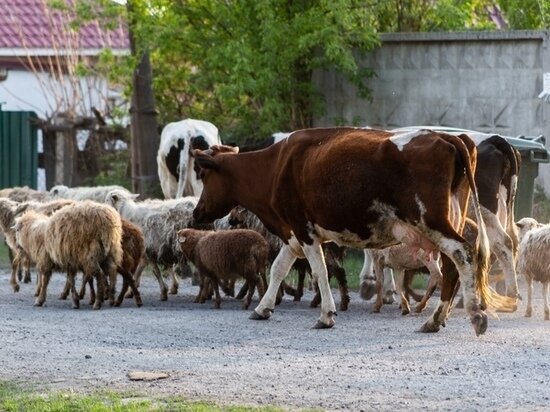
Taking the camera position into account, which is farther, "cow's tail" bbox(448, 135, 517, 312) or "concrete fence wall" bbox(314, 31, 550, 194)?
"concrete fence wall" bbox(314, 31, 550, 194)

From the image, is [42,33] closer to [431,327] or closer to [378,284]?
[378,284]

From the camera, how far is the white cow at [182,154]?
23.3 meters

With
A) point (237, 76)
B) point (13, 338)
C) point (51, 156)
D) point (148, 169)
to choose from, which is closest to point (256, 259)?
point (13, 338)

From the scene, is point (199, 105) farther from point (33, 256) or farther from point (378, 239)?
Answer: point (378, 239)

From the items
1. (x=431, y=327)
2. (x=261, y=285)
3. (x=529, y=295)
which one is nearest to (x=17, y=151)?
(x=261, y=285)

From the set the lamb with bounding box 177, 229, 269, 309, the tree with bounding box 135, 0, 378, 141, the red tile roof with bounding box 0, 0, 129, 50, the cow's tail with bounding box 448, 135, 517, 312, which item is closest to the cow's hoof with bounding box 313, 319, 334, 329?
the cow's tail with bounding box 448, 135, 517, 312

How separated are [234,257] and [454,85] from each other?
9176mm

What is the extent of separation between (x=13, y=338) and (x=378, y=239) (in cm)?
346

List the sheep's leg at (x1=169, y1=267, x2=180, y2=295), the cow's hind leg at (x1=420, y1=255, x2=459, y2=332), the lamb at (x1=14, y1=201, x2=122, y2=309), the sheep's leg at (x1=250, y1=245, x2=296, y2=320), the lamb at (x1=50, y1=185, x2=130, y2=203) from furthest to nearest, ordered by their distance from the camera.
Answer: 1. the lamb at (x1=50, y1=185, x2=130, y2=203)
2. the sheep's leg at (x1=169, y1=267, x2=180, y2=295)
3. the lamb at (x1=14, y1=201, x2=122, y2=309)
4. the sheep's leg at (x1=250, y1=245, x2=296, y2=320)
5. the cow's hind leg at (x1=420, y1=255, x2=459, y2=332)

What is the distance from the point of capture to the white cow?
76.5 feet

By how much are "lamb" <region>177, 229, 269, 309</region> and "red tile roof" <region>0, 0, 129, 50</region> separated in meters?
19.5

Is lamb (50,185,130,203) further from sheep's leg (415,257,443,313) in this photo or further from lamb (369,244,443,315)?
sheep's leg (415,257,443,313)

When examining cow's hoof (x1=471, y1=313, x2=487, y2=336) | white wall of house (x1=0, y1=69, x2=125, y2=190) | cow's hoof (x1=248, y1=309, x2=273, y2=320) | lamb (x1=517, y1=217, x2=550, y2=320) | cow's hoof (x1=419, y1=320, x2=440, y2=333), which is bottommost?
cow's hoof (x1=248, y1=309, x2=273, y2=320)

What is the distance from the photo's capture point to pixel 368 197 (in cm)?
1435
